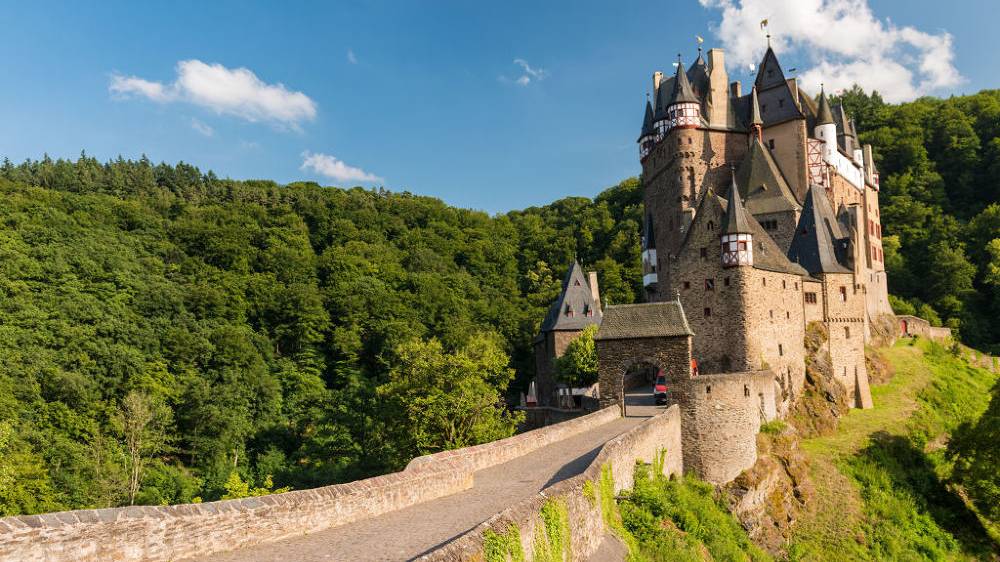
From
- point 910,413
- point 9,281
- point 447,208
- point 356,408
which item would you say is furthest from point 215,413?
point 447,208

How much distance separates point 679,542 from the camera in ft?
58.2

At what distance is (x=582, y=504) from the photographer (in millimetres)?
12492

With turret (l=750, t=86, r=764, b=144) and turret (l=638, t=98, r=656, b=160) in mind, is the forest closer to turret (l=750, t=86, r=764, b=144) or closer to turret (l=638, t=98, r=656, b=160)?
turret (l=638, t=98, r=656, b=160)

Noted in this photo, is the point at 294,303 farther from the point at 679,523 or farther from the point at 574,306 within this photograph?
the point at 679,523

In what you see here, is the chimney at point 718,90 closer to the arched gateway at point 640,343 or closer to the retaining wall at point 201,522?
the arched gateway at point 640,343

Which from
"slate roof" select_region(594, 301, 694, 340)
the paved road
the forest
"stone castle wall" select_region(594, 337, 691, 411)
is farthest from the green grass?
the forest

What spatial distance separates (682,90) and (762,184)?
8568 mm

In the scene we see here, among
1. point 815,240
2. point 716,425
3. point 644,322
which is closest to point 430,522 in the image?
point 716,425

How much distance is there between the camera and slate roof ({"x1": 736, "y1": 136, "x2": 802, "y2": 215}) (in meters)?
41.1

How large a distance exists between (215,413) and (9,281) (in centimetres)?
2039

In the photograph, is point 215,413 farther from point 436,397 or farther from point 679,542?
point 679,542

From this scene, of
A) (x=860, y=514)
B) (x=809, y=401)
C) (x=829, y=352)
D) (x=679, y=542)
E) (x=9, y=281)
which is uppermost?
(x=9, y=281)

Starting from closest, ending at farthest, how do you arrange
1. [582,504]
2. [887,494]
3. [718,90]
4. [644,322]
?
[582,504] < [644,322] < [887,494] < [718,90]

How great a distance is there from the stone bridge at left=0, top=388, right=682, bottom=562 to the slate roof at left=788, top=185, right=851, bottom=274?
2301 centimetres
